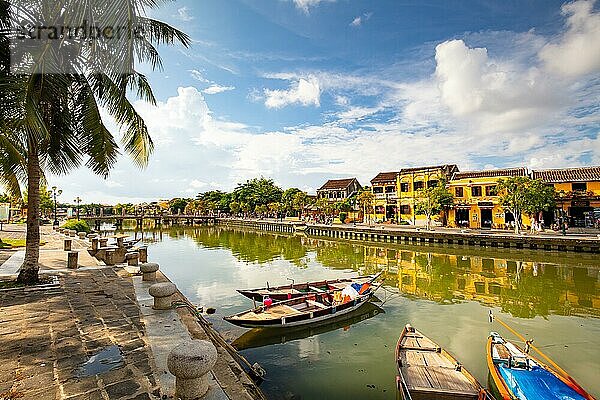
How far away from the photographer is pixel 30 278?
32.1 feet

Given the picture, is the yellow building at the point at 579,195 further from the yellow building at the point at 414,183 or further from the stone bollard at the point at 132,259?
the stone bollard at the point at 132,259

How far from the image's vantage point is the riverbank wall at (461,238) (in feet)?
86.4

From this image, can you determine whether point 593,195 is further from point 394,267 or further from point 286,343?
point 286,343

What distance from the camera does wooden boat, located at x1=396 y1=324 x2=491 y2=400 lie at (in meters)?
6.09

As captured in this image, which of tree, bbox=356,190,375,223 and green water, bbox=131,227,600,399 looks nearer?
green water, bbox=131,227,600,399

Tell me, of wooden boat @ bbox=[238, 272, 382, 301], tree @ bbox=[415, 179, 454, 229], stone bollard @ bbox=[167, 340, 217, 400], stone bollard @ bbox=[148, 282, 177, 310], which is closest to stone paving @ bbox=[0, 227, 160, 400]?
stone bollard @ bbox=[148, 282, 177, 310]

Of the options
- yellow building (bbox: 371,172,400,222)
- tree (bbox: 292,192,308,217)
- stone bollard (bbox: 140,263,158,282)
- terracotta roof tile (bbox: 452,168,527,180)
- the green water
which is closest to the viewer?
the green water

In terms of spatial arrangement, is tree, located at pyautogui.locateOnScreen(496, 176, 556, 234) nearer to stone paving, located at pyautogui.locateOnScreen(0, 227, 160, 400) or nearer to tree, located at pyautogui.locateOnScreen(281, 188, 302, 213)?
stone paving, located at pyautogui.locateOnScreen(0, 227, 160, 400)

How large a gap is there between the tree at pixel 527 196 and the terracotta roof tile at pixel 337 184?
32.6m

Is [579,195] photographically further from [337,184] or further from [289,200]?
[289,200]

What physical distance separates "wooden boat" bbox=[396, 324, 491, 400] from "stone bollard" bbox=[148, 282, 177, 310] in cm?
506

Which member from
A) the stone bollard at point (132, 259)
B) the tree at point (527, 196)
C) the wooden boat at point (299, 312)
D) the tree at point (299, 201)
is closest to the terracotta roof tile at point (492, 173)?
the tree at point (527, 196)

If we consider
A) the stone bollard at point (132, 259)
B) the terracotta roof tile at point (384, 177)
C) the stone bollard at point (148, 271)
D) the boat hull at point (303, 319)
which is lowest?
the boat hull at point (303, 319)

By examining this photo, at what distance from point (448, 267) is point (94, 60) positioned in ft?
72.3
